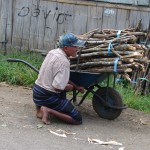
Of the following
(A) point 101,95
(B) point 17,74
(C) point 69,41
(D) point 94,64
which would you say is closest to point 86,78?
(D) point 94,64

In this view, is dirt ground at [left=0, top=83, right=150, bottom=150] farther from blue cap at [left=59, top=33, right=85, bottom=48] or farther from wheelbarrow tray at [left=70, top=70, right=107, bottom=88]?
blue cap at [left=59, top=33, right=85, bottom=48]

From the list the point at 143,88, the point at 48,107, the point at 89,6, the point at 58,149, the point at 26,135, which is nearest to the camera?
the point at 58,149

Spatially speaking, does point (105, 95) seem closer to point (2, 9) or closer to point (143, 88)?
point (143, 88)

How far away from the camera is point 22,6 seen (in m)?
10.8

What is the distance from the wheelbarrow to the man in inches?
9.6

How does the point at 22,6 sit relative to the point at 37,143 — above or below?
above

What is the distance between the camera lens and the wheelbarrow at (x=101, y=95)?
23.2 feet

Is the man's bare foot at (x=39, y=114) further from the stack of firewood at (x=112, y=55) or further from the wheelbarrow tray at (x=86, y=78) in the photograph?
the stack of firewood at (x=112, y=55)

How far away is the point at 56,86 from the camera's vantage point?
22.1 feet

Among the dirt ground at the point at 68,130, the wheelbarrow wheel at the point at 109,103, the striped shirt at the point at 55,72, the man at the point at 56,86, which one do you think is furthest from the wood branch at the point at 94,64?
the dirt ground at the point at 68,130

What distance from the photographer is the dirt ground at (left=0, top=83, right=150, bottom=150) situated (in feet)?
19.8

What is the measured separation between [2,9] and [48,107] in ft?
15.3

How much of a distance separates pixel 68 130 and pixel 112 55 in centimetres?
132

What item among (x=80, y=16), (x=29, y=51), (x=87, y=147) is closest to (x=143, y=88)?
(x=80, y=16)
